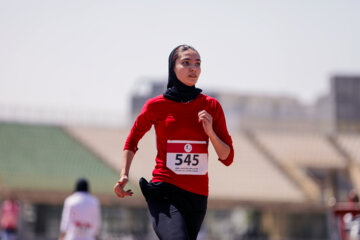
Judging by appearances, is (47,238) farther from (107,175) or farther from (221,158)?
(221,158)

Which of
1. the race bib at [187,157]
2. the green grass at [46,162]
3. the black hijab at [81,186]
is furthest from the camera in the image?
the green grass at [46,162]

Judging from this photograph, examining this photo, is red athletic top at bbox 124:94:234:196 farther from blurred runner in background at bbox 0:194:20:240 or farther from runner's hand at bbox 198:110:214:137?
blurred runner in background at bbox 0:194:20:240

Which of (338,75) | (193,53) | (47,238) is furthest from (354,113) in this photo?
(193,53)

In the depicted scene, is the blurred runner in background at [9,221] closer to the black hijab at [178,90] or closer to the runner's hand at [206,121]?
the black hijab at [178,90]

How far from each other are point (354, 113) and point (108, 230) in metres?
37.4

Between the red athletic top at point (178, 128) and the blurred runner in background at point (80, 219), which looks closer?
the red athletic top at point (178, 128)

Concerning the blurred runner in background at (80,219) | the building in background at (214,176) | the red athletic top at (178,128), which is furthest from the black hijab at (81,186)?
the building in background at (214,176)

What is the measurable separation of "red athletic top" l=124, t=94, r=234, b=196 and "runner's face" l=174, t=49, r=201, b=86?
0.55 feet

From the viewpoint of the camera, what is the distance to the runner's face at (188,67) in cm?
451

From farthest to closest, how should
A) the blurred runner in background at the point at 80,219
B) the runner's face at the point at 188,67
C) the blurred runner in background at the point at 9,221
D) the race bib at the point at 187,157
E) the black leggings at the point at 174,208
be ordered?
the blurred runner in background at the point at 9,221, the blurred runner in background at the point at 80,219, the runner's face at the point at 188,67, the race bib at the point at 187,157, the black leggings at the point at 174,208

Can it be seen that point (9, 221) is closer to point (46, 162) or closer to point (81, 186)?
point (81, 186)

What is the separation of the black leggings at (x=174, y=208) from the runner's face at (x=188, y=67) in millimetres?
802

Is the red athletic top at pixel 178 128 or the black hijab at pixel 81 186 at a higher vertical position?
the red athletic top at pixel 178 128

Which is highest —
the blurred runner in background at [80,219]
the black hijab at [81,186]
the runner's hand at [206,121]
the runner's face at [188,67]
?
the runner's face at [188,67]
